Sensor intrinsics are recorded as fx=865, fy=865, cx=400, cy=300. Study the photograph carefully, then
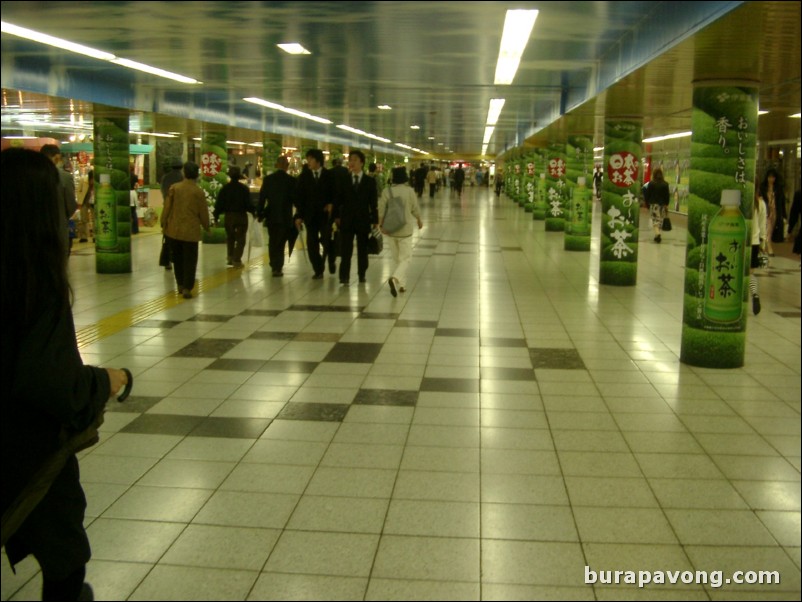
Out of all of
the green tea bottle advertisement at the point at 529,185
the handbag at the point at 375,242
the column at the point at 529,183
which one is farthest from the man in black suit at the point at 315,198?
the green tea bottle advertisement at the point at 529,185

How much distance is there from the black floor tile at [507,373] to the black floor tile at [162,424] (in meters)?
2.50

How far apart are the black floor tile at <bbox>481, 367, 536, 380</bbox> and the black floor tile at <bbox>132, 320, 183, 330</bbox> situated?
379 centimetres

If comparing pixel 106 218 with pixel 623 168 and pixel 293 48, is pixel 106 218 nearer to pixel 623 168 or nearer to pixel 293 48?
pixel 293 48

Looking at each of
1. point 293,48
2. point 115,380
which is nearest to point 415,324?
point 293,48

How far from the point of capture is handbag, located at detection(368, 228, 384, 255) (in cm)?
1237

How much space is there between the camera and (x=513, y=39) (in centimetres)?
818

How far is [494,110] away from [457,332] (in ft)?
29.7

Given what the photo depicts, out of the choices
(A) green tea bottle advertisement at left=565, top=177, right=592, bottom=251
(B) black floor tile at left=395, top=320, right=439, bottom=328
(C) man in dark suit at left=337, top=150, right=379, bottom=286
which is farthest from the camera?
(A) green tea bottle advertisement at left=565, top=177, right=592, bottom=251

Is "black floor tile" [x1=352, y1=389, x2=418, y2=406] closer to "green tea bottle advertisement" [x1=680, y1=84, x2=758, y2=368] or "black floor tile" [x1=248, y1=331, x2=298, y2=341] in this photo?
"black floor tile" [x1=248, y1=331, x2=298, y2=341]

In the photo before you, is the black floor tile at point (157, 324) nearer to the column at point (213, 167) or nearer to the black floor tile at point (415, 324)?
the black floor tile at point (415, 324)

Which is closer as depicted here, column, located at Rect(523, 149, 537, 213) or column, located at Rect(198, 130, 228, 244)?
column, located at Rect(198, 130, 228, 244)

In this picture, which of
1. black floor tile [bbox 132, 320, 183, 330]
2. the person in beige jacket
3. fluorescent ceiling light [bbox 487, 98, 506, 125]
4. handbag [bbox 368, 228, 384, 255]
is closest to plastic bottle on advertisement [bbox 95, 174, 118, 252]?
the person in beige jacket

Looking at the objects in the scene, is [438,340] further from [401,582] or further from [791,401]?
[401,582]

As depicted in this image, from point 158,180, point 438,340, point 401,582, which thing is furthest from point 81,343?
point 158,180
